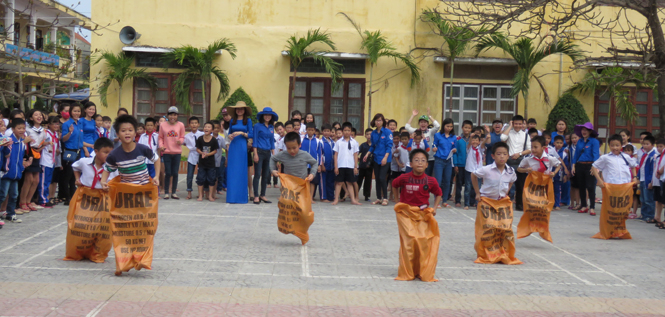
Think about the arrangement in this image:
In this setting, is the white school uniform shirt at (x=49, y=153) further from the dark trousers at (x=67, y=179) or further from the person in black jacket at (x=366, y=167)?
the person in black jacket at (x=366, y=167)

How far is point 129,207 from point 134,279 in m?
0.79

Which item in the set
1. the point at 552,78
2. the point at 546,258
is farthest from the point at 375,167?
the point at 552,78

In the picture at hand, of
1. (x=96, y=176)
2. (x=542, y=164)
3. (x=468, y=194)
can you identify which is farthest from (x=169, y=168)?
(x=542, y=164)

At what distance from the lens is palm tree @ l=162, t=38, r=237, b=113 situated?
21.0m

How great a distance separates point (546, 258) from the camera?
8656 mm

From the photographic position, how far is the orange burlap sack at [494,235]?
8.14 metres

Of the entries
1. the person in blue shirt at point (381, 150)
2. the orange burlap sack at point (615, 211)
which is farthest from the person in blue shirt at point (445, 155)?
the orange burlap sack at point (615, 211)

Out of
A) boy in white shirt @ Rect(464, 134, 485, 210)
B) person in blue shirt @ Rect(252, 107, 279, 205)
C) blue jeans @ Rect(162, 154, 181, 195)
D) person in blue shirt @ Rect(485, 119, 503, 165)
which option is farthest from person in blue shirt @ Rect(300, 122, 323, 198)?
person in blue shirt @ Rect(485, 119, 503, 165)

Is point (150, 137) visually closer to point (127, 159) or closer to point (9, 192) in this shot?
point (9, 192)

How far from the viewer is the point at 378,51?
71.4 feet

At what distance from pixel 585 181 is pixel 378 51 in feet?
31.3

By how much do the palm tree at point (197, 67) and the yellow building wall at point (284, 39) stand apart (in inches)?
20.0

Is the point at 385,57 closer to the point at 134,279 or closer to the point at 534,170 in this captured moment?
the point at 534,170

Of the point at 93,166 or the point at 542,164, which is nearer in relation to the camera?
the point at 93,166
